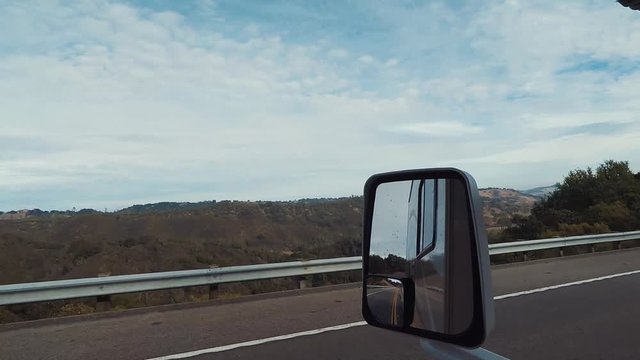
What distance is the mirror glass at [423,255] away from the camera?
164 centimetres

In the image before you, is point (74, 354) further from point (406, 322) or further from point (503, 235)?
point (503, 235)

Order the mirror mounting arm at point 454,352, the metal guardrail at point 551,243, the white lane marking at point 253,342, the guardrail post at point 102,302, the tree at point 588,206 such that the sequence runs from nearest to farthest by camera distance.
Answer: the mirror mounting arm at point 454,352 < the white lane marking at point 253,342 < the guardrail post at point 102,302 < the metal guardrail at point 551,243 < the tree at point 588,206

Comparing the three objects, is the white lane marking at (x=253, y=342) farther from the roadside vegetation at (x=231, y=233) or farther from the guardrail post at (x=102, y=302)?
the guardrail post at (x=102, y=302)

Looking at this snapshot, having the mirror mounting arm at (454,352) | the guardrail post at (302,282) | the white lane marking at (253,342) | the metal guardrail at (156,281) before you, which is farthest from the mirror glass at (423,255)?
the guardrail post at (302,282)

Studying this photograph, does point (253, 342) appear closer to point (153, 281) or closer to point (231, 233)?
point (153, 281)

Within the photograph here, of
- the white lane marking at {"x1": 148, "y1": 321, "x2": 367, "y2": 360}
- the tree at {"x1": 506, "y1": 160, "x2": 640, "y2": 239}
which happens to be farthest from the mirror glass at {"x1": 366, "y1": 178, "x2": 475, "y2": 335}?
the tree at {"x1": 506, "y1": 160, "x2": 640, "y2": 239}

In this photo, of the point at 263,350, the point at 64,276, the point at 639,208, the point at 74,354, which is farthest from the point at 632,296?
the point at 639,208

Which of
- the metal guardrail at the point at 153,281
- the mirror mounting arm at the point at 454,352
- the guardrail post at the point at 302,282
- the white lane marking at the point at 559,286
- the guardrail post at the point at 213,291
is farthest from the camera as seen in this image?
the guardrail post at the point at 302,282

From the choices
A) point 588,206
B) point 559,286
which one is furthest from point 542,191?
point 559,286

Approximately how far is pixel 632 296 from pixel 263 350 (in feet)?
21.9

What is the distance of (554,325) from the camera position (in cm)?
736

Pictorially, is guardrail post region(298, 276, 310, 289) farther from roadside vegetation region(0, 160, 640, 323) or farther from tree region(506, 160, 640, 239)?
tree region(506, 160, 640, 239)

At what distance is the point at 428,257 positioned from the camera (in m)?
1.84

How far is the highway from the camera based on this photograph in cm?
626
